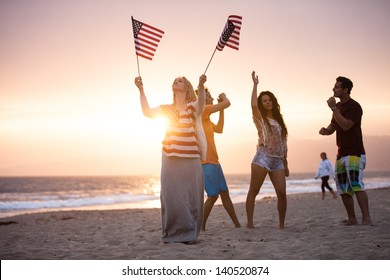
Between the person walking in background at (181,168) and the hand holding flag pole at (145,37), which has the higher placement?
the hand holding flag pole at (145,37)

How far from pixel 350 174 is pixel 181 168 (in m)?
2.67

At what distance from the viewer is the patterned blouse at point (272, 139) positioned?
18.5ft

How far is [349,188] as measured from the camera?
575cm

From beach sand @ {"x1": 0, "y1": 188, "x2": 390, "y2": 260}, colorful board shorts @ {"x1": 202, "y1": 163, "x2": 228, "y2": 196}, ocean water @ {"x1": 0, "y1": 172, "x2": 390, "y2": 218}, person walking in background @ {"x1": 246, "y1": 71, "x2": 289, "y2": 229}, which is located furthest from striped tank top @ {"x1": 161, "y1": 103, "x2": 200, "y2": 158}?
ocean water @ {"x1": 0, "y1": 172, "x2": 390, "y2": 218}

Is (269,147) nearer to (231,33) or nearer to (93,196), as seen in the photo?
(231,33)

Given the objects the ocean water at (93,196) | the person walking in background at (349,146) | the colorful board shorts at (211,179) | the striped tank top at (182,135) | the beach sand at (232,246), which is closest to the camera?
the beach sand at (232,246)

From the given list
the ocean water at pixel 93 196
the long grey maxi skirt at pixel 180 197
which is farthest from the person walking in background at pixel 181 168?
the ocean water at pixel 93 196

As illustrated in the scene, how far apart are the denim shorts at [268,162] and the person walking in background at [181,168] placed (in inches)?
48.5

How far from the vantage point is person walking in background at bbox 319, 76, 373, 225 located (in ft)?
18.2

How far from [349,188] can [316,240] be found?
139 cm

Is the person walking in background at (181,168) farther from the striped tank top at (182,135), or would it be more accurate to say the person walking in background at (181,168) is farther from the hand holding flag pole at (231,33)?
the hand holding flag pole at (231,33)

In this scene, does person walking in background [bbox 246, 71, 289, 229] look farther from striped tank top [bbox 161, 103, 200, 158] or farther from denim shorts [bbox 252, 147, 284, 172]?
striped tank top [bbox 161, 103, 200, 158]
